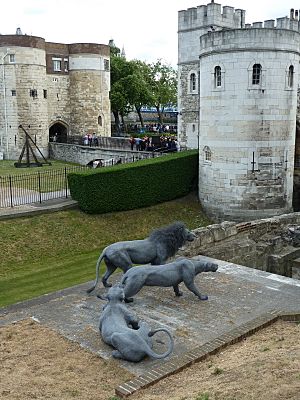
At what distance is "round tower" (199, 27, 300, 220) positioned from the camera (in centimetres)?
2089

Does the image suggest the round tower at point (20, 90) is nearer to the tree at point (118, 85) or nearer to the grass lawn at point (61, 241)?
the tree at point (118, 85)

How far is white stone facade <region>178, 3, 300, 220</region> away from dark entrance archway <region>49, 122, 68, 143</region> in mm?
21262

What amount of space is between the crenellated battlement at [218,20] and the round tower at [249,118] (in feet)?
21.2

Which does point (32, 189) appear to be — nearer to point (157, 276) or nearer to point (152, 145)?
point (152, 145)

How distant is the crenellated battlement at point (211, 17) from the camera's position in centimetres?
2802

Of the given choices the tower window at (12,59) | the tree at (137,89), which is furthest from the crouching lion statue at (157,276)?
the tree at (137,89)

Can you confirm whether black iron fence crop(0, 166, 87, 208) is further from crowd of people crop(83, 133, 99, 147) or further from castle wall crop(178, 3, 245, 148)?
castle wall crop(178, 3, 245, 148)

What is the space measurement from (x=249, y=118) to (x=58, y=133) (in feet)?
86.6

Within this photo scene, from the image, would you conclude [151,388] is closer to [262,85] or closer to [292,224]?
[292,224]

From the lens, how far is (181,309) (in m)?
10.0

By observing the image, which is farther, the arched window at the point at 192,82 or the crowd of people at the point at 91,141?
the crowd of people at the point at 91,141

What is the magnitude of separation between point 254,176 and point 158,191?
4.44 metres

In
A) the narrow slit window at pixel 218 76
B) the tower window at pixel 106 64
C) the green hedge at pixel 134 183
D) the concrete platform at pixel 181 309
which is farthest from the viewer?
the tower window at pixel 106 64

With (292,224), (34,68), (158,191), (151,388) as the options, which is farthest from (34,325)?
(34,68)
